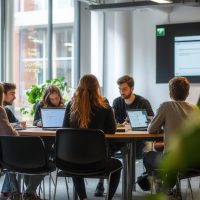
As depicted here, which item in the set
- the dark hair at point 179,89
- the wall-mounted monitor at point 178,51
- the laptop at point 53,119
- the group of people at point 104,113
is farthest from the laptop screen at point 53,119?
the wall-mounted monitor at point 178,51

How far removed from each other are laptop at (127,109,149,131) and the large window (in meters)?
3.28

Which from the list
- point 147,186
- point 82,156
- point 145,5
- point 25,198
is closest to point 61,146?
point 82,156

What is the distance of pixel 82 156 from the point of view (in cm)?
335

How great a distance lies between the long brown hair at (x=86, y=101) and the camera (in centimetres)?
355

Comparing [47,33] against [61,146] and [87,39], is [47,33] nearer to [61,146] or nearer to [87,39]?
[87,39]

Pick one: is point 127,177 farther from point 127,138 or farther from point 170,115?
point 170,115

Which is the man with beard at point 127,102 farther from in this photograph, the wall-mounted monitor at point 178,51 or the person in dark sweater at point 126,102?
the wall-mounted monitor at point 178,51

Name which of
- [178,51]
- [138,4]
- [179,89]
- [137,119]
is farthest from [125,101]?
[178,51]

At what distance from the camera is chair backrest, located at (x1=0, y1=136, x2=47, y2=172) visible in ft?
11.1

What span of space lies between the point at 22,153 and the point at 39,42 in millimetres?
4448

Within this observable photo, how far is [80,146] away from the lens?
331cm

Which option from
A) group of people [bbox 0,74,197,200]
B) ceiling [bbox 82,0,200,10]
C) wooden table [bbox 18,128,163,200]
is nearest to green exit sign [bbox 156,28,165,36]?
ceiling [bbox 82,0,200,10]

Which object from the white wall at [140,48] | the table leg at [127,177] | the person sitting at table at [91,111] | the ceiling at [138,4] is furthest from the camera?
the white wall at [140,48]

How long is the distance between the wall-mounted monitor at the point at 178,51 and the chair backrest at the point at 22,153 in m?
4.36
